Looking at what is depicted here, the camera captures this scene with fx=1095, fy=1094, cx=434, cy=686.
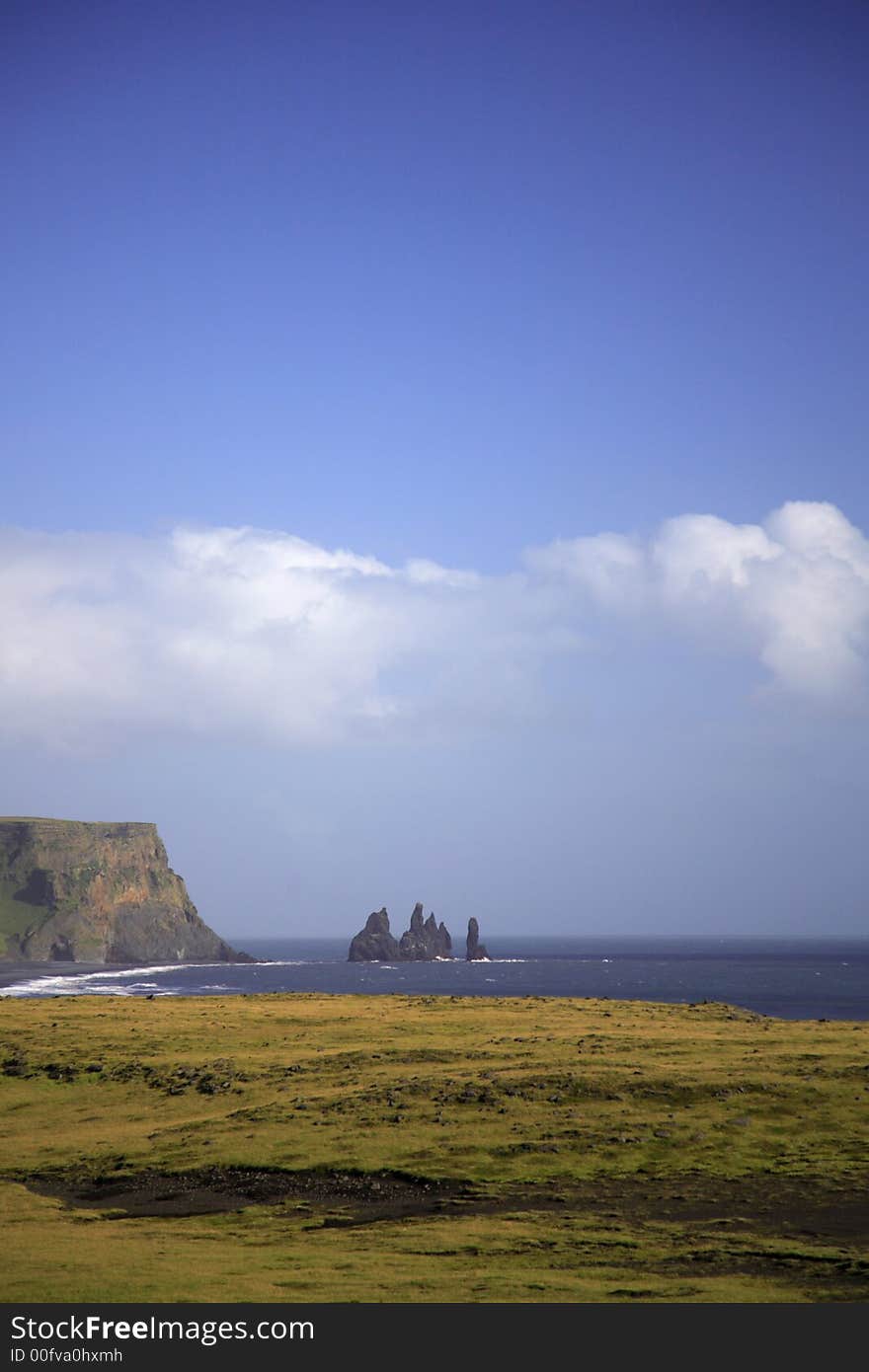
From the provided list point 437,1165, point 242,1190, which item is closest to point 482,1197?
point 437,1165

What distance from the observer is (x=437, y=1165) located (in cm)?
4369

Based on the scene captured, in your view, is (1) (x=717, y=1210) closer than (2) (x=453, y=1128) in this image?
Yes

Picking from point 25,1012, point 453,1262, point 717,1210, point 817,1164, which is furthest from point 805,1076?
point 25,1012

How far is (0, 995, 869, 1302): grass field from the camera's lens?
30.2 metres

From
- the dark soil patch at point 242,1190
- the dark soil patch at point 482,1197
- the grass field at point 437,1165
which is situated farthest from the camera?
the dark soil patch at point 242,1190

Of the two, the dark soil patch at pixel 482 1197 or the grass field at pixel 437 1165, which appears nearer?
the grass field at pixel 437 1165

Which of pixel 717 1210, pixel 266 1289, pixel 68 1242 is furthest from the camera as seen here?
pixel 717 1210

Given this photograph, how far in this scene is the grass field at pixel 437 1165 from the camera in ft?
99.1

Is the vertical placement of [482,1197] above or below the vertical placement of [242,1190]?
above

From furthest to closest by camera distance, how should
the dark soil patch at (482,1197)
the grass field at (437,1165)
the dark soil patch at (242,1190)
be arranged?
the dark soil patch at (242,1190) → the dark soil patch at (482,1197) → the grass field at (437,1165)

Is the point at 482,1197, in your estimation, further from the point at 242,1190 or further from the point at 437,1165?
the point at 242,1190

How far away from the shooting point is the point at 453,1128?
158 ft
